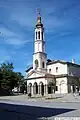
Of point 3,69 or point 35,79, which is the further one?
point 3,69

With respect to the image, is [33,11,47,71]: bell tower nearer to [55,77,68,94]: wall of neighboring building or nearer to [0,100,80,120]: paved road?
[55,77,68,94]: wall of neighboring building

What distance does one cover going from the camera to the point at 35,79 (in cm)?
7462

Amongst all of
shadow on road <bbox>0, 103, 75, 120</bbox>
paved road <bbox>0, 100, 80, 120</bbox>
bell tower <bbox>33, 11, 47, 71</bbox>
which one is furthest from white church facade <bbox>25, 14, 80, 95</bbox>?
shadow on road <bbox>0, 103, 75, 120</bbox>

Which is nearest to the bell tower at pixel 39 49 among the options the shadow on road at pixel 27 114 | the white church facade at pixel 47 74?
the white church facade at pixel 47 74

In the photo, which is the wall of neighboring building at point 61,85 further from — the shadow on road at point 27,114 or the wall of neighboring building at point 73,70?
the shadow on road at point 27,114

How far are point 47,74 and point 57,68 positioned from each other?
432cm

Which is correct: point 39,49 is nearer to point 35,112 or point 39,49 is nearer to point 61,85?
point 61,85

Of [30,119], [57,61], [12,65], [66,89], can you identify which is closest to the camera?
[30,119]

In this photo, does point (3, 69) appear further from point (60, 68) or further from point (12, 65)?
point (60, 68)

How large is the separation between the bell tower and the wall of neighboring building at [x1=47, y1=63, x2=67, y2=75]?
1995mm

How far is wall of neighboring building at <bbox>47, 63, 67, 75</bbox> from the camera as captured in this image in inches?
2966

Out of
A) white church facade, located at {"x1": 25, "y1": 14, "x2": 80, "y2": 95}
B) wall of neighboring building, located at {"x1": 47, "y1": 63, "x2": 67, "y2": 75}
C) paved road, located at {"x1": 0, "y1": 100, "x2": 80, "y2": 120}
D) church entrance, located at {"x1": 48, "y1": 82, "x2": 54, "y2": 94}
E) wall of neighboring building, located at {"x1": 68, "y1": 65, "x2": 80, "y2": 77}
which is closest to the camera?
paved road, located at {"x1": 0, "y1": 100, "x2": 80, "y2": 120}

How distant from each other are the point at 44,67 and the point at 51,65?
6.77 ft

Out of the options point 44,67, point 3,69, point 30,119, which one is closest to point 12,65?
point 3,69
